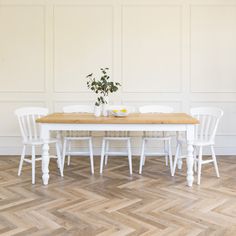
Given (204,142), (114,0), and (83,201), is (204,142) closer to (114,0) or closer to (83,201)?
(83,201)

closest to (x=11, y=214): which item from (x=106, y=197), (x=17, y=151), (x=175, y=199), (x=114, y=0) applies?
(x=106, y=197)

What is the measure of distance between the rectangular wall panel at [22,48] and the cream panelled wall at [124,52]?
0.05 feet

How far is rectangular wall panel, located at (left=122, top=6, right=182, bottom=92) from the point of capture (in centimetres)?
499

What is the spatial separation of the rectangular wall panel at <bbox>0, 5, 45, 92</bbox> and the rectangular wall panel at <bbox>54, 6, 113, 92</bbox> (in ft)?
0.82

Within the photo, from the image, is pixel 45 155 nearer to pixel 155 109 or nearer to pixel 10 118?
pixel 155 109

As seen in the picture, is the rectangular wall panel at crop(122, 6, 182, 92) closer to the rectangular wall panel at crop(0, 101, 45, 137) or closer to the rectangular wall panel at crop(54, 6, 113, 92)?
the rectangular wall panel at crop(54, 6, 113, 92)

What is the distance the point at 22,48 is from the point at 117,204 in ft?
10.4

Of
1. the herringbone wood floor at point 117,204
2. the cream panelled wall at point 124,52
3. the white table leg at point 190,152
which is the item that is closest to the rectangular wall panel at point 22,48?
the cream panelled wall at point 124,52

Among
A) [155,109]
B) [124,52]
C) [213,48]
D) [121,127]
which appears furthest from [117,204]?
[213,48]

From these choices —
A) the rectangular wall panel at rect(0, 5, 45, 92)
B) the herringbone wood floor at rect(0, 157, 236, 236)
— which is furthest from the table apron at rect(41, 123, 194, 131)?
the rectangular wall panel at rect(0, 5, 45, 92)

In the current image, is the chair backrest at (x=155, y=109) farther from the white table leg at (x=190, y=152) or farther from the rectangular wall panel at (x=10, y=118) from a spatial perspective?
the rectangular wall panel at (x=10, y=118)

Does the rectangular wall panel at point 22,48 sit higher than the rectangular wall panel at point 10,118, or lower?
higher

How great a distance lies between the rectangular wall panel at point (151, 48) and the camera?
499 cm

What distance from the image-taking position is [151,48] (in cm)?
504
